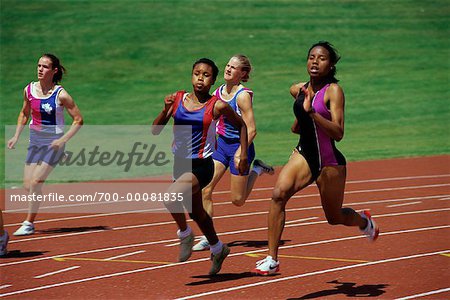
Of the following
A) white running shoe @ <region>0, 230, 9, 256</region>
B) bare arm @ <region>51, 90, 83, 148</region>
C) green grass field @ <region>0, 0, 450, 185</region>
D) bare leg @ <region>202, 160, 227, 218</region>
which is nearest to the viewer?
white running shoe @ <region>0, 230, 9, 256</region>

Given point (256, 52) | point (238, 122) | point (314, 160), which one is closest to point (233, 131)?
point (238, 122)

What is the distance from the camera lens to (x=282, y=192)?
883cm

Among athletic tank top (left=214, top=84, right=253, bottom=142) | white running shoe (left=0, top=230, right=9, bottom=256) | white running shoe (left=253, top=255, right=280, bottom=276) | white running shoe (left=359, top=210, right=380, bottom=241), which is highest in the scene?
athletic tank top (left=214, top=84, right=253, bottom=142)

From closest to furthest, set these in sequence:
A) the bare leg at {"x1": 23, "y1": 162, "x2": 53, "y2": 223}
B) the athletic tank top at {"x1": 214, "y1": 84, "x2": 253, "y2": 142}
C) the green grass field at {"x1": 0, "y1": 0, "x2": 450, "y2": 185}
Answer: the athletic tank top at {"x1": 214, "y1": 84, "x2": 253, "y2": 142} → the bare leg at {"x1": 23, "y1": 162, "x2": 53, "y2": 223} → the green grass field at {"x1": 0, "y1": 0, "x2": 450, "y2": 185}

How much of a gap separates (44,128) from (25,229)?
1.32 metres

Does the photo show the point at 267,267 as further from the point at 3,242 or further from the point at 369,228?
the point at 3,242

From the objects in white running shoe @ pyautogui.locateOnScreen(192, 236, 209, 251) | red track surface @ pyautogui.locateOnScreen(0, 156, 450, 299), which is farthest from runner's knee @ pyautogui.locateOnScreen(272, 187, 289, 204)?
white running shoe @ pyautogui.locateOnScreen(192, 236, 209, 251)

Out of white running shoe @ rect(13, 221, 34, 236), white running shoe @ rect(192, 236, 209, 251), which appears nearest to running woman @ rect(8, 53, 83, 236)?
white running shoe @ rect(13, 221, 34, 236)

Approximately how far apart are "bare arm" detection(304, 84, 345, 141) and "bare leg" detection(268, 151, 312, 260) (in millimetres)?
466

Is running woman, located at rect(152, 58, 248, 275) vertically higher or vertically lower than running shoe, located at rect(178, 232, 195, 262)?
higher

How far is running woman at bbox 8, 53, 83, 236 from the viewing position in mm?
12320

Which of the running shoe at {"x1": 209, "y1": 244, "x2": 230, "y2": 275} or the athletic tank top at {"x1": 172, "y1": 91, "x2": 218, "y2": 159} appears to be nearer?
the athletic tank top at {"x1": 172, "y1": 91, "x2": 218, "y2": 159}

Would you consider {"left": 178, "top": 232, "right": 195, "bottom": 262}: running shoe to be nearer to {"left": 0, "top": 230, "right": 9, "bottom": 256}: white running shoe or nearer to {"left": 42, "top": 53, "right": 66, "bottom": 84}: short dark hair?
{"left": 0, "top": 230, "right": 9, "bottom": 256}: white running shoe

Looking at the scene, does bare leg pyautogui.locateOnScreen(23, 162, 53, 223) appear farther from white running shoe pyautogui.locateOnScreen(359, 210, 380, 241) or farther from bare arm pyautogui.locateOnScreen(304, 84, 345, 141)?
bare arm pyautogui.locateOnScreen(304, 84, 345, 141)
